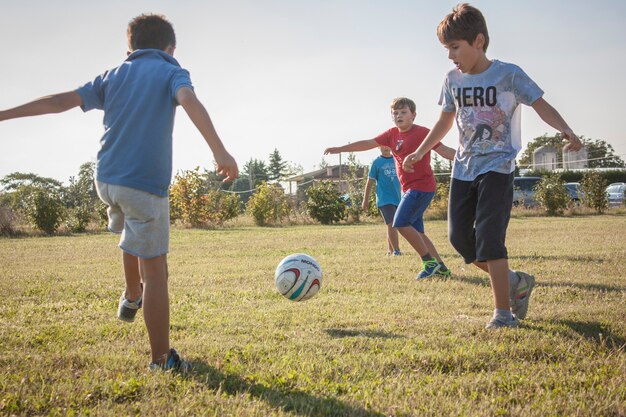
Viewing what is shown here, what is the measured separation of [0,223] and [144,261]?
16.5 metres

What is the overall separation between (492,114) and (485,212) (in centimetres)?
71

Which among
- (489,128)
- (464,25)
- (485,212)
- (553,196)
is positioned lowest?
(485,212)

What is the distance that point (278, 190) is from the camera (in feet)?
74.7

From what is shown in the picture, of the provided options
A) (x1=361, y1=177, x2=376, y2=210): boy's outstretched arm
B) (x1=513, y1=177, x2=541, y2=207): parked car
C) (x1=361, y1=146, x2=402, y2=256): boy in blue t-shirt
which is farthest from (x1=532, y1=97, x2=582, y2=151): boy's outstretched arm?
(x1=513, y1=177, x2=541, y2=207): parked car

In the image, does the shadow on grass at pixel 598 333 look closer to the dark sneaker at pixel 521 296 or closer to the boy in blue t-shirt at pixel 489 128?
the dark sneaker at pixel 521 296

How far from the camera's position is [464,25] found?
13.4 ft

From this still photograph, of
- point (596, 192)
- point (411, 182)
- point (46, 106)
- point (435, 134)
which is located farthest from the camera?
point (596, 192)

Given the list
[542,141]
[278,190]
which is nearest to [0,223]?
[278,190]

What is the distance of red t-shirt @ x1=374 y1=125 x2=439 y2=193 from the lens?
714 cm

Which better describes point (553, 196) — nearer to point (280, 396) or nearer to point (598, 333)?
point (598, 333)

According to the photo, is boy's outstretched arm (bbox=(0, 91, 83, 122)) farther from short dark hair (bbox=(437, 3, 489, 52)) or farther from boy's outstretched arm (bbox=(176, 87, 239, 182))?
short dark hair (bbox=(437, 3, 489, 52))

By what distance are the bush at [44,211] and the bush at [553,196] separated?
18468 mm

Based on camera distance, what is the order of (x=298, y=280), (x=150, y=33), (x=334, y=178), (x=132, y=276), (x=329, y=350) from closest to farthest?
1. (x=150, y=33)
2. (x=329, y=350)
3. (x=132, y=276)
4. (x=298, y=280)
5. (x=334, y=178)

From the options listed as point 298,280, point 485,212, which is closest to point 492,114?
point 485,212
